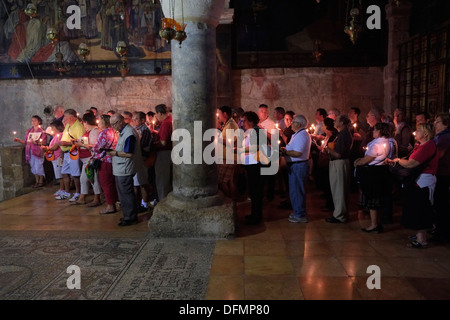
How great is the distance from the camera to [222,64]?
9.64 meters

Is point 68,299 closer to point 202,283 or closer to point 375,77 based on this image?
point 202,283

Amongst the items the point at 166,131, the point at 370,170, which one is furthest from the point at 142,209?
the point at 370,170

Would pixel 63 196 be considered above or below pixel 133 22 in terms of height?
below

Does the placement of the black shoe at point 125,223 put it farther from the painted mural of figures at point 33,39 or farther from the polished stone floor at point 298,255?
the painted mural of figures at point 33,39

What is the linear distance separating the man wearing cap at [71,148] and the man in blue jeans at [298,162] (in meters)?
3.81

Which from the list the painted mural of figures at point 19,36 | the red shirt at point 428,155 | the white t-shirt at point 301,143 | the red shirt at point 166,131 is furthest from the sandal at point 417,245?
the painted mural of figures at point 19,36

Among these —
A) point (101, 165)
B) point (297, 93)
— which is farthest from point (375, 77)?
point (101, 165)

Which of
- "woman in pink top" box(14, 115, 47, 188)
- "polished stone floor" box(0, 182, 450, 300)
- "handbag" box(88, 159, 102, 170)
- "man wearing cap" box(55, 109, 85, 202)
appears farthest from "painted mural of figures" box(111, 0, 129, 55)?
"polished stone floor" box(0, 182, 450, 300)

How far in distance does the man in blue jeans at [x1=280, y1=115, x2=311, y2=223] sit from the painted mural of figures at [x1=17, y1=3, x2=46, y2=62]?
8.32 meters

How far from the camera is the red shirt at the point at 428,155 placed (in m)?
4.43

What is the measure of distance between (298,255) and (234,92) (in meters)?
6.42

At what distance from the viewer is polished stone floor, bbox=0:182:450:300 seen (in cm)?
345

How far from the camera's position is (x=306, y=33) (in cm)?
966

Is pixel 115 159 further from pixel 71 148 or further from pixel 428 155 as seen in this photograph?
pixel 428 155
